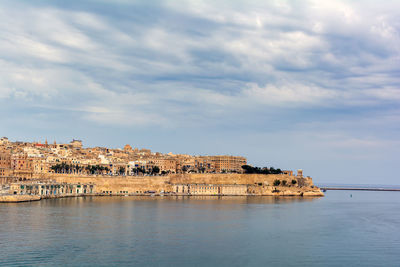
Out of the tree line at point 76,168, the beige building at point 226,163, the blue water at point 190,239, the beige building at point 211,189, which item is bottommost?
Answer: the blue water at point 190,239

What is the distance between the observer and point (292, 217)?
46.1 meters

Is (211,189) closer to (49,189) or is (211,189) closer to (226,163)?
(49,189)

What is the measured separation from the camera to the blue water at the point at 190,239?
82.6 feet

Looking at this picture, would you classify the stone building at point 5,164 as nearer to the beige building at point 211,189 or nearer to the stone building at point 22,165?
the stone building at point 22,165

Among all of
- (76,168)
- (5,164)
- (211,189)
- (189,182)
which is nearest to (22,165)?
(5,164)

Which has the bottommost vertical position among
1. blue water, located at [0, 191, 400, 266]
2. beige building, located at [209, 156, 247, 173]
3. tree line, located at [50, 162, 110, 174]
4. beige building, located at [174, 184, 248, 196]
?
blue water, located at [0, 191, 400, 266]

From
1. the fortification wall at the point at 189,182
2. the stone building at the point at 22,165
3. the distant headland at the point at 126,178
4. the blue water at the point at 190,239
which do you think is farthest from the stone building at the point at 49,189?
the blue water at the point at 190,239

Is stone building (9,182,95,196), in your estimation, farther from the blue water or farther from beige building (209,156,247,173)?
beige building (209,156,247,173)

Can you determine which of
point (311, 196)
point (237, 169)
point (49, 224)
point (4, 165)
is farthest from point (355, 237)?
point (237, 169)

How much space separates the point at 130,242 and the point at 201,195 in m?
56.0

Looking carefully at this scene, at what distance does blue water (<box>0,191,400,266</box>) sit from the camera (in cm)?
2517

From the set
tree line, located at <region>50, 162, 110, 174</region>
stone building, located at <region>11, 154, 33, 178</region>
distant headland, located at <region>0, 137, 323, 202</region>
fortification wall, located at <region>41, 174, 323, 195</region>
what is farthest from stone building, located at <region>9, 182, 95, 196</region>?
stone building, located at <region>11, 154, 33, 178</region>

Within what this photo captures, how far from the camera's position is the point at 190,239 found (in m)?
31.2

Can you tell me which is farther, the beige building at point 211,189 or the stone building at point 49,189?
the beige building at point 211,189
